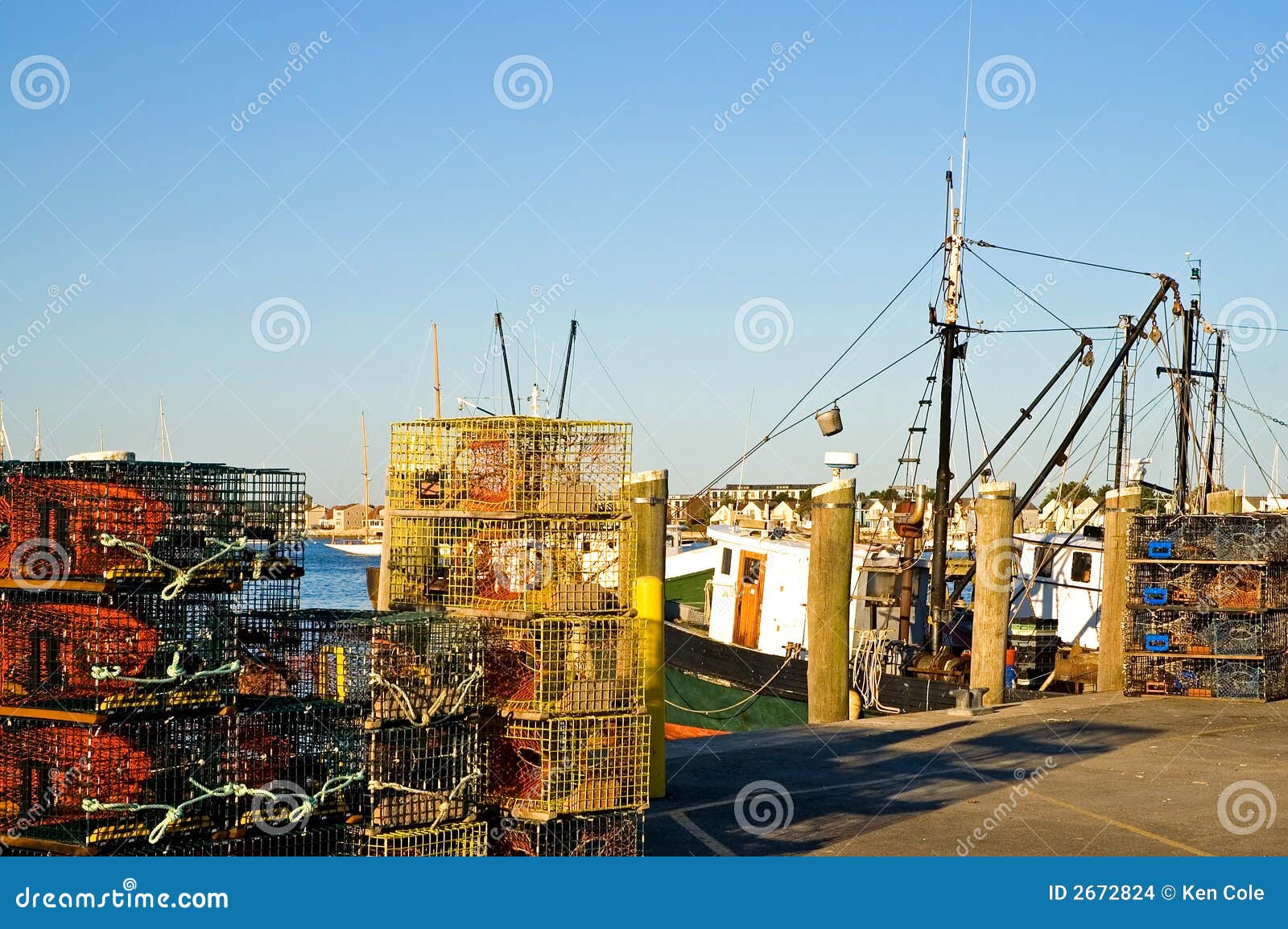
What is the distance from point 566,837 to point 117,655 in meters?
2.93

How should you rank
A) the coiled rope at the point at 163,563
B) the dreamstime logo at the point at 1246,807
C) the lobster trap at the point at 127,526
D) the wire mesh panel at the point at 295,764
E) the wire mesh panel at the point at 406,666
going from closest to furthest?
the coiled rope at the point at 163,563 < the lobster trap at the point at 127,526 < the wire mesh panel at the point at 295,764 < the wire mesh panel at the point at 406,666 < the dreamstime logo at the point at 1246,807

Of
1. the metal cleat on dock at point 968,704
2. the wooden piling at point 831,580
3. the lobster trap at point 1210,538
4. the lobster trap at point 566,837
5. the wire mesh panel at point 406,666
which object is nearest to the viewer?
the wire mesh panel at point 406,666

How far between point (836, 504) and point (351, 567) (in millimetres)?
82691

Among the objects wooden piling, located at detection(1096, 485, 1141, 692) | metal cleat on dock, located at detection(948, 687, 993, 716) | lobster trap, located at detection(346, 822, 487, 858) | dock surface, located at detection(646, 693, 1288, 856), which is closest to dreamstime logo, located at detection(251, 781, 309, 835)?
lobster trap, located at detection(346, 822, 487, 858)

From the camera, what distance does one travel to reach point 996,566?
17969 mm

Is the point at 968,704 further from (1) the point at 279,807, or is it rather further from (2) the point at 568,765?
(1) the point at 279,807

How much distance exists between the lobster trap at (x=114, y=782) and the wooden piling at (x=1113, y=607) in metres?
14.9

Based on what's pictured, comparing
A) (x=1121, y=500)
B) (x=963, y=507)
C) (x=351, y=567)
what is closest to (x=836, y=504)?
(x=1121, y=500)

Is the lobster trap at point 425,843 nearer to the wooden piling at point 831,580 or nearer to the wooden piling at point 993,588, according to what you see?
the wooden piling at point 831,580

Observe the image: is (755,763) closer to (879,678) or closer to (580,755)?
(580,755)

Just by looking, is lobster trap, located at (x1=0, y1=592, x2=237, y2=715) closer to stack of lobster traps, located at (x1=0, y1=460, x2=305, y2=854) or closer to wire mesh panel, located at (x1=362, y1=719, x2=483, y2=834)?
stack of lobster traps, located at (x1=0, y1=460, x2=305, y2=854)

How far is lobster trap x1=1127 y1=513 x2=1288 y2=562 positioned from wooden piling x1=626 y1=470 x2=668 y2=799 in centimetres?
831

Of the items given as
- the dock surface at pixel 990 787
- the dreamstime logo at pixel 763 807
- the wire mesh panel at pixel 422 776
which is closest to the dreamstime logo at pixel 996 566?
the dock surface at pixel 990 787

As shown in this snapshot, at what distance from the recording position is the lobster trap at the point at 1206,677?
60.0ft
